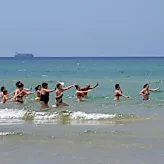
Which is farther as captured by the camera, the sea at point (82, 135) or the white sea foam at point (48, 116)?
the white sea foam at point (48, 116)

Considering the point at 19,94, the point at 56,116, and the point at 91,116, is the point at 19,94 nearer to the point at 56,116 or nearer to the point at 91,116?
the point at 56,116

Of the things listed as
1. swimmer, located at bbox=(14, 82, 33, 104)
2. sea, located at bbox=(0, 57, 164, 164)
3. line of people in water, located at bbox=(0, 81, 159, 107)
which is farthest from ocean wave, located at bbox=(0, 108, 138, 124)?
swimmer, located at bbox=(14, 82, 33, 104)

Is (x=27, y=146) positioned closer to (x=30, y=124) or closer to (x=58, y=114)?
(x=30, y=124)

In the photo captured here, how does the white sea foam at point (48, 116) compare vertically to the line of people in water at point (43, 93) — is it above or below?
below

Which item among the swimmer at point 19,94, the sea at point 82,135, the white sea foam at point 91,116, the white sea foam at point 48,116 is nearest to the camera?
the sea at point 82,135

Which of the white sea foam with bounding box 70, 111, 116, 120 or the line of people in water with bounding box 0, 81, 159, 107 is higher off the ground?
the line of people in water with bounding box 0, 81, 159, 107

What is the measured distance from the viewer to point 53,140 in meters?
→ 11.6

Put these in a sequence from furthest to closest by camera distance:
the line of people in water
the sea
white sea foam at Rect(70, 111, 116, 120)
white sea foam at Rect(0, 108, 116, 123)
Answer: the line of people in water < white sea foam at Rect(0, 108, 116, 123) < white sea foam at Rect(70, 111, 116, 120) < the sea

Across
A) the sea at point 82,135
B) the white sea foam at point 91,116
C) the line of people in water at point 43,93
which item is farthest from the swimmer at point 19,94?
the white sea foam at point 91,116

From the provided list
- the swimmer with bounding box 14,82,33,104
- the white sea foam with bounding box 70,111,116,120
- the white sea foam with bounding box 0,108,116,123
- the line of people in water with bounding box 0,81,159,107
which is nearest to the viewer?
the white sea foam with bounding box 70,111,116,120

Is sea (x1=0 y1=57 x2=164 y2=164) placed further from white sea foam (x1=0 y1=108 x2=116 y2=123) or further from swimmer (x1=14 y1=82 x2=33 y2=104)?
swimmer (x1=14 y1=82 x2=33 y2=104)

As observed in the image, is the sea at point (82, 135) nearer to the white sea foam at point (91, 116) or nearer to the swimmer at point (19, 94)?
the white sea foam at point (91, 116)

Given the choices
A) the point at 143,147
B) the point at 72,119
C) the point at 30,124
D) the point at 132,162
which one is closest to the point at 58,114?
the point at 72,119

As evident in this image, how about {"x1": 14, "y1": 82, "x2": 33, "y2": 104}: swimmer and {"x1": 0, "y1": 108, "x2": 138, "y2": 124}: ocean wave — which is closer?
{"x1": 0, "y1": 108, "x2": 138, "y2": 124}: ocean wave
